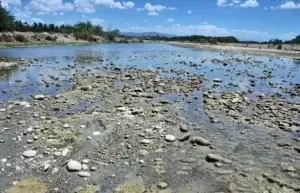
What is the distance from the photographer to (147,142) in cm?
1328

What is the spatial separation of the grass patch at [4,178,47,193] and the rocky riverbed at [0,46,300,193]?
0.03 m

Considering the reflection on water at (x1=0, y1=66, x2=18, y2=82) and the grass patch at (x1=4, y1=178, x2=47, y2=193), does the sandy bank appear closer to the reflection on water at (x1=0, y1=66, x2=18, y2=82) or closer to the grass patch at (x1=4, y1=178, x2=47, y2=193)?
the reflection on water at (x1=0, y1=66, x2=18, y2=82)

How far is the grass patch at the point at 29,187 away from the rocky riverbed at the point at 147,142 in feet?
0.09

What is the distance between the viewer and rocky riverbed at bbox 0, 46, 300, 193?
10.2 m

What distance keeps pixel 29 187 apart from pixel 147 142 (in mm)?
4992

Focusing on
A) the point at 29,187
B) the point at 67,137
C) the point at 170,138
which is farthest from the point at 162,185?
the point at 67,137

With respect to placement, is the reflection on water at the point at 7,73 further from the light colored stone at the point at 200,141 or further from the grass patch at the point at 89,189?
the grass patch at the point at 89,189

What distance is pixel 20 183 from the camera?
984 cm

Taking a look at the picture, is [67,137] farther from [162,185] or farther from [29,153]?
[162,185]

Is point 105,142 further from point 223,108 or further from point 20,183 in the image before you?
point 223,108

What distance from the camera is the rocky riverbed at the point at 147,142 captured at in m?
10.2

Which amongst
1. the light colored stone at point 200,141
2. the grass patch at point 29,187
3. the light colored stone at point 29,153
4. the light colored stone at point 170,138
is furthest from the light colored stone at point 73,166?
the light colored stone at point 200,141

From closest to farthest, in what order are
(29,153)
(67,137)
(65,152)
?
(29,153) → (65,152) → (67,137)

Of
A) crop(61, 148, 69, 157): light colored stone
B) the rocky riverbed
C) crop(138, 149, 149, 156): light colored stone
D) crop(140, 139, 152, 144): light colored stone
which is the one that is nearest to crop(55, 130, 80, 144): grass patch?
the rocky riverbed
